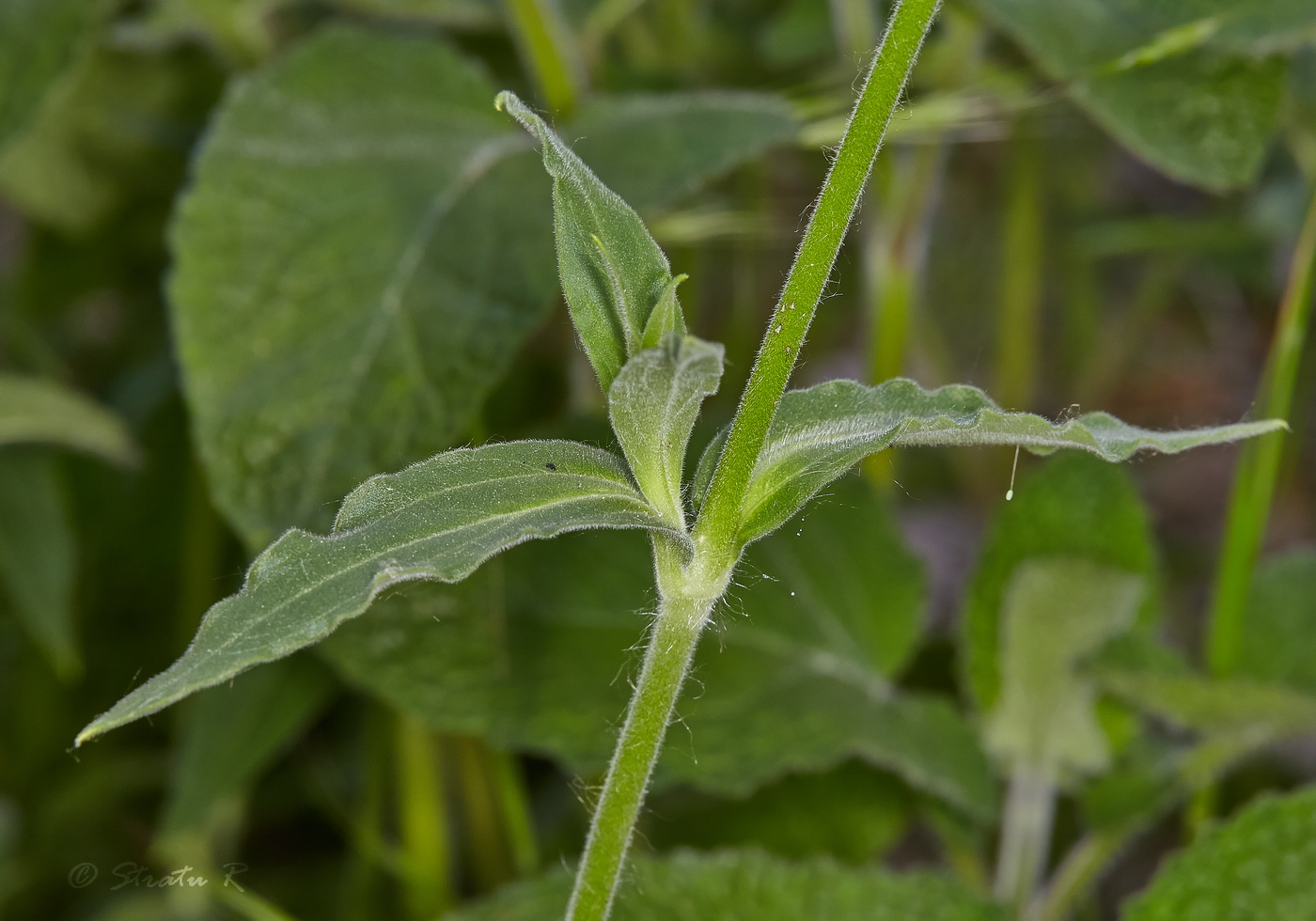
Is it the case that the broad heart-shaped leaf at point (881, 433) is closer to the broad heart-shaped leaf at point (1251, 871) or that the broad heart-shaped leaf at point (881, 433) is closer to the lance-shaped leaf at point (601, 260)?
the lance-shaped leaf at point (601, 260)

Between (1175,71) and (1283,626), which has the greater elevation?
(1175,71)

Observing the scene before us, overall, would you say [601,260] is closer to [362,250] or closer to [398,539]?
[398,539]

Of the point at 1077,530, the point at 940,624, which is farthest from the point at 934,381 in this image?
the point at 1077,530

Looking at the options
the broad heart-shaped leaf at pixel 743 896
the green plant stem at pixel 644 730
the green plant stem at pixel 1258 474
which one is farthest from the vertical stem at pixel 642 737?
the green plant stem at pixel 1258 474

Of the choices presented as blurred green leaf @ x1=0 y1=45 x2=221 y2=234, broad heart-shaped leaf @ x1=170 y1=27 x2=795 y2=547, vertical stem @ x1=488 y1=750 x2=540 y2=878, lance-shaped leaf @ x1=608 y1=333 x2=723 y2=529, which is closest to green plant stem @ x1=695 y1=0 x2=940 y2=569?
lance-shaped leaf @ x1=608 y1=333 x2=723 y2=529

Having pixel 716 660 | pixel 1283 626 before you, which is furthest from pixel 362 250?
pixel 1283 626

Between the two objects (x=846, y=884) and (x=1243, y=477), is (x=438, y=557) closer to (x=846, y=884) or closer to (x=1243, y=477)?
(x=846, y=884)
